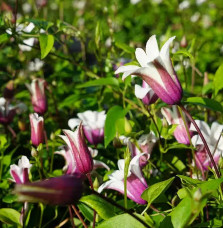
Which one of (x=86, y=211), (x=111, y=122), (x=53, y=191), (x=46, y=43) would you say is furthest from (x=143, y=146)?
(x=53, y=191)

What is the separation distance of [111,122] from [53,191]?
0.43 m

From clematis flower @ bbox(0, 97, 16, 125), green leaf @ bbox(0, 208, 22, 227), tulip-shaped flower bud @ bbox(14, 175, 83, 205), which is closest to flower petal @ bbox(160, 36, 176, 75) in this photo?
tulip-shaped flower bud @ bbox(14, 175, 83, 205)

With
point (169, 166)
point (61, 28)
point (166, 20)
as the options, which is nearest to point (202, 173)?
point (169, 166)

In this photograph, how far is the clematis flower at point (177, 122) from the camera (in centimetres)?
80

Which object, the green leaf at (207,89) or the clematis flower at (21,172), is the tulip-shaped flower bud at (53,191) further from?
the green leaf at (207,89)

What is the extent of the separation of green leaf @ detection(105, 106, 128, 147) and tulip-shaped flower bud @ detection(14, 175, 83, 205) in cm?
33

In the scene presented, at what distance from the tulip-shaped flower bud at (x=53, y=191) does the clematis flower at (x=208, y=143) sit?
385 millimetres

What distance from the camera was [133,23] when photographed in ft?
8.61

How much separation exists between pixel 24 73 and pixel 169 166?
38.2 inches

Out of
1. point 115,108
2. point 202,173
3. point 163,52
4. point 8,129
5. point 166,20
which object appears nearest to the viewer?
point 163,52

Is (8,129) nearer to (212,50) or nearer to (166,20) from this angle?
(212,50)

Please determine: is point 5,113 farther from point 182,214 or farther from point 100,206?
point 182,214

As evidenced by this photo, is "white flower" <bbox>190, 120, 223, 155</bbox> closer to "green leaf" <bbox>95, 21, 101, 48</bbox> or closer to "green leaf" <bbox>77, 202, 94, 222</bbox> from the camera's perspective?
"green leaf" <bbox>77, 202, 94, 222</bbox>

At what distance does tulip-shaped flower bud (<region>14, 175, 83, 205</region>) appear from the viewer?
1.24ft
